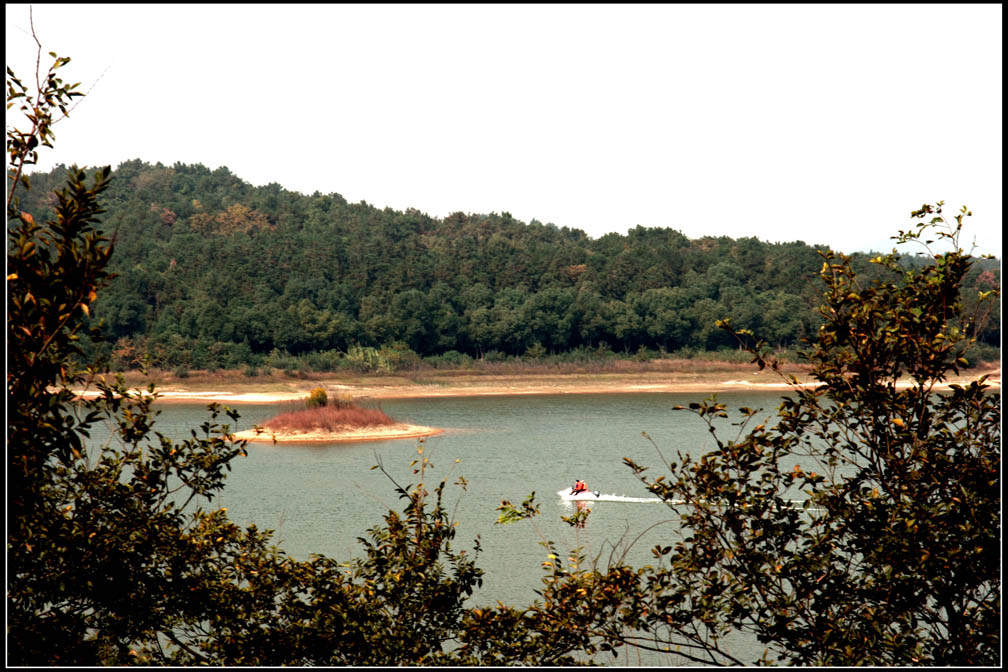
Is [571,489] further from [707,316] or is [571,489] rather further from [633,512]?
[707,316]

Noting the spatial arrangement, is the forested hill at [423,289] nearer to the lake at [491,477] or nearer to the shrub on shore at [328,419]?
the lake at [491,477]

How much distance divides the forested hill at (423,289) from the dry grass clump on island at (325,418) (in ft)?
120

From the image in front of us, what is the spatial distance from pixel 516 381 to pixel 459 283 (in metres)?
22.8

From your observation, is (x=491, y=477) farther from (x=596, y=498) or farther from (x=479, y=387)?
(x=479, y=387)

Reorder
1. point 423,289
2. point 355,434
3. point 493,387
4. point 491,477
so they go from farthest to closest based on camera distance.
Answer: point 423,289 → point 493,387 → point 355,434 → point 491,477

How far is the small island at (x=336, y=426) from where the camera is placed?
4772 centimetres

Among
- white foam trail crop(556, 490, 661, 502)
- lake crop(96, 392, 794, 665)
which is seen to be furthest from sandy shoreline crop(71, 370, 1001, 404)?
white foam trail crop(556, 490, 661, 502)

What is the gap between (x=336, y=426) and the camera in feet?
159

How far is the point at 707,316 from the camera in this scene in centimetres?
9331

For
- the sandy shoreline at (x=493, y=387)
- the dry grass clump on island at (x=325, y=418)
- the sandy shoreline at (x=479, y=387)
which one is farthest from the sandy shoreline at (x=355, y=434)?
the sandy shoreline at (x=493, y=387)

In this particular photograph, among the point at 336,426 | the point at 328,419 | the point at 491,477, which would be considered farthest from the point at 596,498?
the point at 328,419

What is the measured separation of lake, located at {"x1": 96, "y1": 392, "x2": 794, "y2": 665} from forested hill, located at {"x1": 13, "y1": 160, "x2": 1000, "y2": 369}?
2601cm

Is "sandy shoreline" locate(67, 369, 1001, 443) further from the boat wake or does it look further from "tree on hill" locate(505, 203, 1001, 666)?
"tree on hill" locate(505, 203, 1001, 666)

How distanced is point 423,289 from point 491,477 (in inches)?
2792
